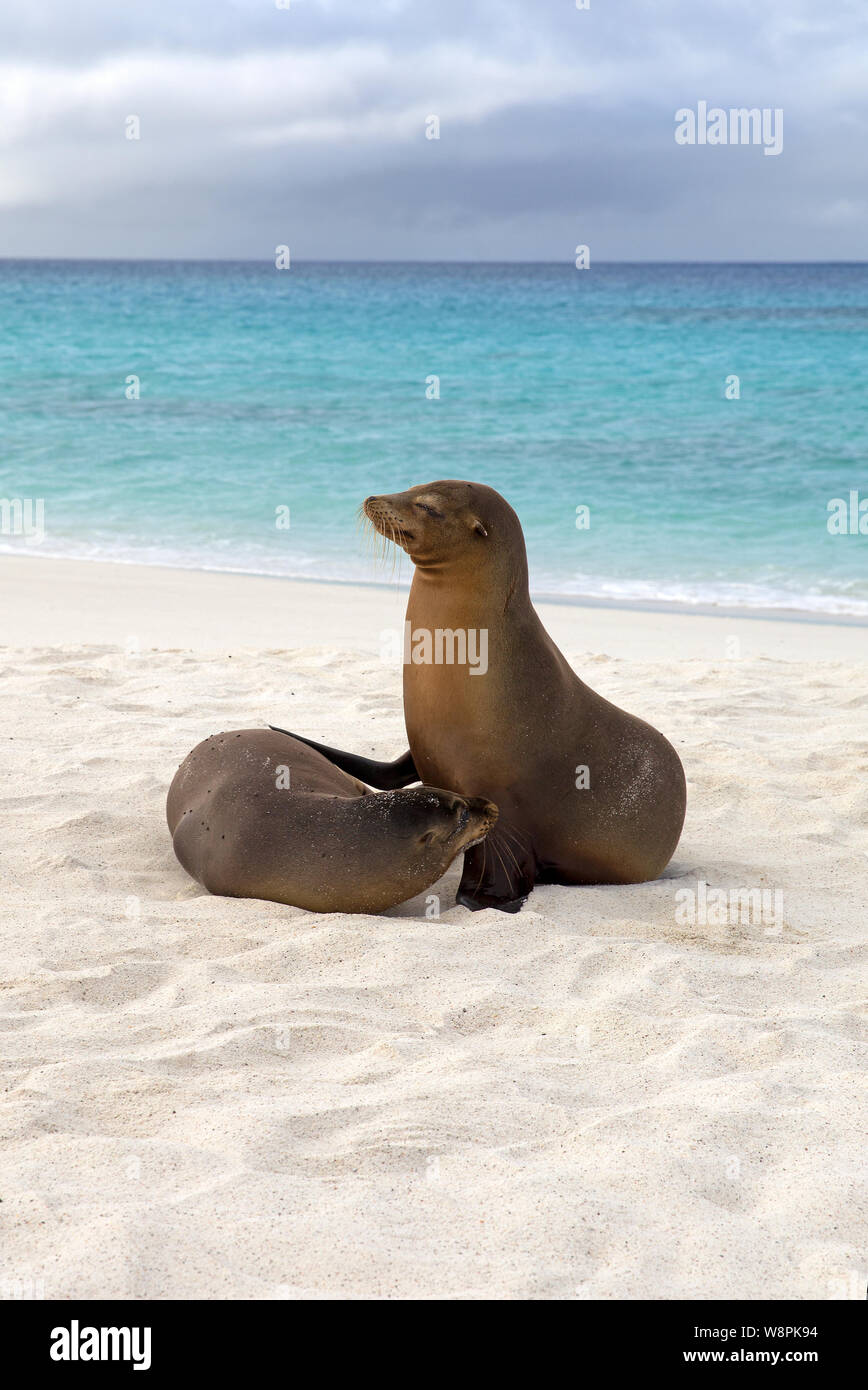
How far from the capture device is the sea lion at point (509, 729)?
3.81 m

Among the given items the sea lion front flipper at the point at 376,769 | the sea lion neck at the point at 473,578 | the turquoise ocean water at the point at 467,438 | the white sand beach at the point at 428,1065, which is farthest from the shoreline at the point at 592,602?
the sea lion neck at the point at 473,578

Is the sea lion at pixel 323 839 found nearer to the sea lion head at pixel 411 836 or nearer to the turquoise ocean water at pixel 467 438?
the sea lion head at pixel 411 836

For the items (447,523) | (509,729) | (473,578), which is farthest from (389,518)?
(509,729)

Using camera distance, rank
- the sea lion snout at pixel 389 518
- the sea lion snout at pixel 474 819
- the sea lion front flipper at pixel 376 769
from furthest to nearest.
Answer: the sea lion front flipper at pixel 376 769
the sea lion snout at pixel 474 819
the sea lion snout at pixel 389 518

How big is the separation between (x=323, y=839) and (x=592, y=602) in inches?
249

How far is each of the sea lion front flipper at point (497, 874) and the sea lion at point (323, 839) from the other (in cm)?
7

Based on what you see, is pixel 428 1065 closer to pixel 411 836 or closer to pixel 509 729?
pixel 411 836

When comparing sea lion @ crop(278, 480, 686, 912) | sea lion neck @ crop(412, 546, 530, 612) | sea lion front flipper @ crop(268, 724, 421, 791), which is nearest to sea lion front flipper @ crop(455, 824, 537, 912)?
sea lion @ crop(278, 480, 686, 912)

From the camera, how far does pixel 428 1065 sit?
2.89 metres

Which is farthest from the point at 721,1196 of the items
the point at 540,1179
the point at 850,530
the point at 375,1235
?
the point at 850,530

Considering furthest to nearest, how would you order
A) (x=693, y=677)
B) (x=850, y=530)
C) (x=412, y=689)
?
(x=850, y=530) < (x=693, y=677) < (x=412, y=689)

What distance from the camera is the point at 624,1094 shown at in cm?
281

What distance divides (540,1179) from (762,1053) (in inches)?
32.2

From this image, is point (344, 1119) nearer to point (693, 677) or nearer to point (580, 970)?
point (580, 970)
